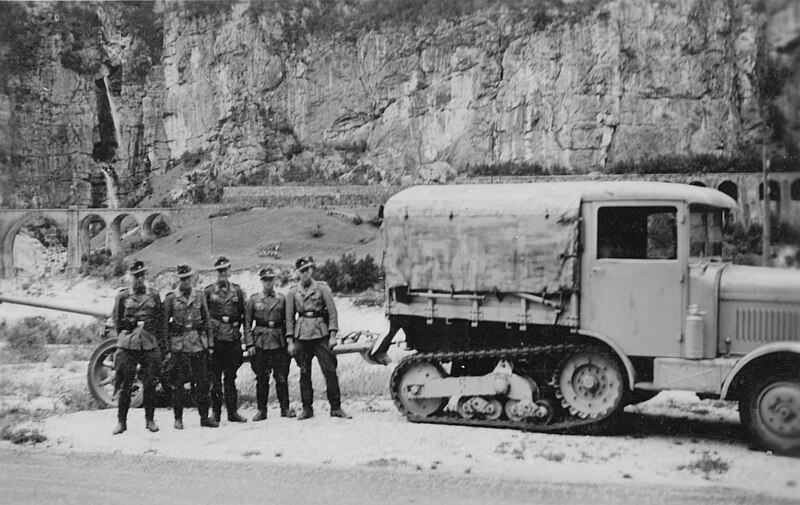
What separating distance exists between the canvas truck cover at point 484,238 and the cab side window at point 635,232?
318mm

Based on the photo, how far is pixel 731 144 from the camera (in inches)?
1319

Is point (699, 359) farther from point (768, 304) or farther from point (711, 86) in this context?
point (711, 86)

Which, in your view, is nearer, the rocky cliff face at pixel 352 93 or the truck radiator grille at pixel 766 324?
the truck radiator grille at pixel 766 324

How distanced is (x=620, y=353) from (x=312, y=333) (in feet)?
11.2

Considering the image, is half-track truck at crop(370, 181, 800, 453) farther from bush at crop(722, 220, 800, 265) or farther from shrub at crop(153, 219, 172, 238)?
shrub at crop(153, 219, 172, 238)

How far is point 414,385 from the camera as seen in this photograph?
915 centimetres

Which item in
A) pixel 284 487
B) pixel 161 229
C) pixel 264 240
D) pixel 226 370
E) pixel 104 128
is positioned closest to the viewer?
pixel 284 487

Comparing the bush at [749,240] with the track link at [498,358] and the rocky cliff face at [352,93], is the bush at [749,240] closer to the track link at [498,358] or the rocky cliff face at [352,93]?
the track link at [498,358]

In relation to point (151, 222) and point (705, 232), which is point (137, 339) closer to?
point (705, 232)

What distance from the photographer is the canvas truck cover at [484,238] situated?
8477 millimetres

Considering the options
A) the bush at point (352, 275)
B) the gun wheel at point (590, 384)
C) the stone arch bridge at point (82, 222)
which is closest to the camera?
the gun wheel at point (590, 384)

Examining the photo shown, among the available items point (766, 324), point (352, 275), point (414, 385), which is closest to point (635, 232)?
point (766, 324)

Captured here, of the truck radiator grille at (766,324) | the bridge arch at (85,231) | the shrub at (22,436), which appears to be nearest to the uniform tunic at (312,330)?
the shrub at (22,436)

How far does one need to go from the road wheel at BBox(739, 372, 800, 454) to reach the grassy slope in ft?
55.9
